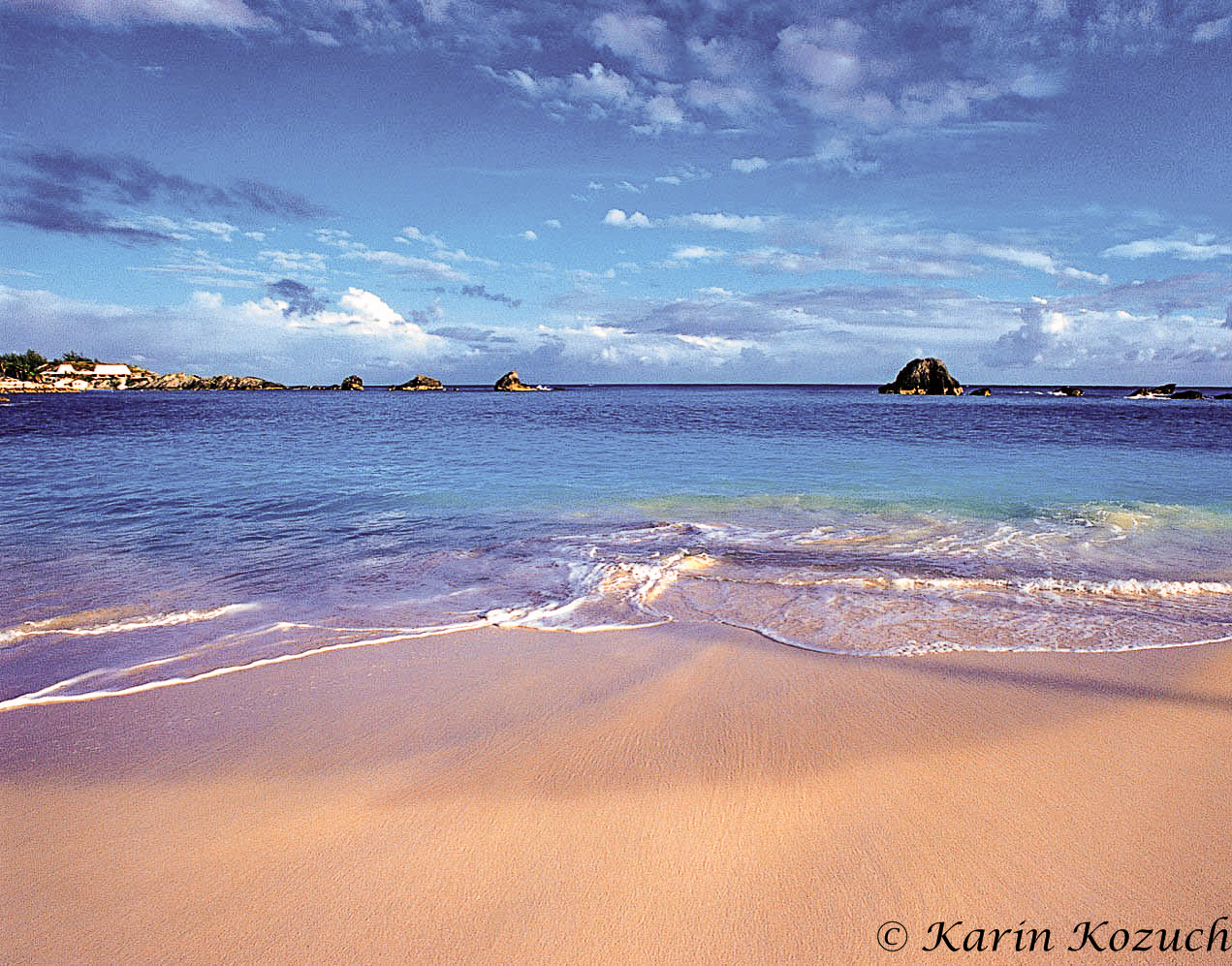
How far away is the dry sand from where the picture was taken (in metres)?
2.68

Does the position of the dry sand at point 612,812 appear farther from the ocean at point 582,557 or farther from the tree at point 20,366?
the tree at point 20,366

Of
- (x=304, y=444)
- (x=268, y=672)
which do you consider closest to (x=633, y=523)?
(x=268, y=672)

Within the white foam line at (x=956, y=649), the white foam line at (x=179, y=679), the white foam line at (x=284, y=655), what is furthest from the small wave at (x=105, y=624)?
the white foam line at (x=956, y=649)

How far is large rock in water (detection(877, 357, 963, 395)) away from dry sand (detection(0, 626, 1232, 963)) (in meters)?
123

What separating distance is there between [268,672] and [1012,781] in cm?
506

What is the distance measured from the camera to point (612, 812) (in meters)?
3.41

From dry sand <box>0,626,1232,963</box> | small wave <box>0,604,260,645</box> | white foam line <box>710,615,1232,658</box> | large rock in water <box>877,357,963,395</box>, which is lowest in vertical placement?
dry sand <box>0,626,1232,963</box>

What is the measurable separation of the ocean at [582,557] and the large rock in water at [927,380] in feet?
342

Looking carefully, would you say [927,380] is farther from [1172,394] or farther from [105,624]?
[105,624]

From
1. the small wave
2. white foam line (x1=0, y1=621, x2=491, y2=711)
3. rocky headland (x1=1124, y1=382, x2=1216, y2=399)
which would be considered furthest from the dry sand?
rocky headland (x1=1124, y1=382, x2=1216, y2=399)

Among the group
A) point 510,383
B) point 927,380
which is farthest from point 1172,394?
point 510,383

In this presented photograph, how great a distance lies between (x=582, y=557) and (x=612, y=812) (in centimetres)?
564

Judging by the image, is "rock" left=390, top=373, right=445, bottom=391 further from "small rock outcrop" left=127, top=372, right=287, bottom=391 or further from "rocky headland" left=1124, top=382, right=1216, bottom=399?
"rocky headland" left=1124, top=382, right=1216, bottom=399

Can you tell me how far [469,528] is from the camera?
35.9 feet
